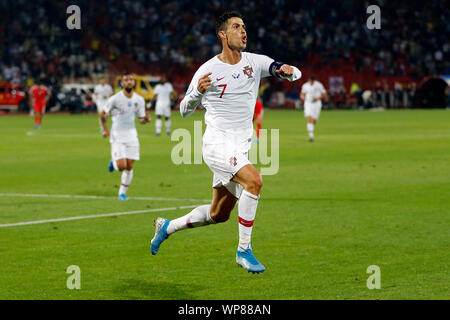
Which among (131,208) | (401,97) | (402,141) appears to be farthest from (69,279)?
(401,97)

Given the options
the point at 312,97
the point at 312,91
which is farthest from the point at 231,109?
the point at 312,91

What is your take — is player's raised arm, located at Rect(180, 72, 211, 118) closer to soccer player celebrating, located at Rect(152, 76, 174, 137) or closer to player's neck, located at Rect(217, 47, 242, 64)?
player's neck, located at Rect(217, 47, 242, 64)

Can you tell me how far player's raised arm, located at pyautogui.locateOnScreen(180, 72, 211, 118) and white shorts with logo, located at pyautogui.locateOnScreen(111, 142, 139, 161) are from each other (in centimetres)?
729

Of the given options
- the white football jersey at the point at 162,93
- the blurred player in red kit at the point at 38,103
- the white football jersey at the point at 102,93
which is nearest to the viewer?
the white football jersey at the point at 162,93

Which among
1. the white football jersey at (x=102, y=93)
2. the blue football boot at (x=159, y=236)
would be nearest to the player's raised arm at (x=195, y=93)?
the blue football boot at (x=159, y=236)

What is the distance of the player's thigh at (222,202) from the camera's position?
9219 mm

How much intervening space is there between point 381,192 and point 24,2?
5006 centimetres

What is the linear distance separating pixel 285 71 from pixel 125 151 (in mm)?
7903

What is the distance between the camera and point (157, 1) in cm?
6400

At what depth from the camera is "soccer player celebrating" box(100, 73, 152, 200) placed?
53.0 feet

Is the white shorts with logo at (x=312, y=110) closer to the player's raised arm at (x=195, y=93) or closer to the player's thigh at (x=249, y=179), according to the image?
the player's raised arm at (x=195, y=93)

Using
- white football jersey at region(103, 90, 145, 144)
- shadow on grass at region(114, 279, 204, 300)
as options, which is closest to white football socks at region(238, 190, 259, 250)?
shadow on grass at region(114, 279, 204, 300)

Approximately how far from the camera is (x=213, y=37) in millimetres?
62156

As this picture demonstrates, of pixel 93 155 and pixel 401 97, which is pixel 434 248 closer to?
pixel 93 155
